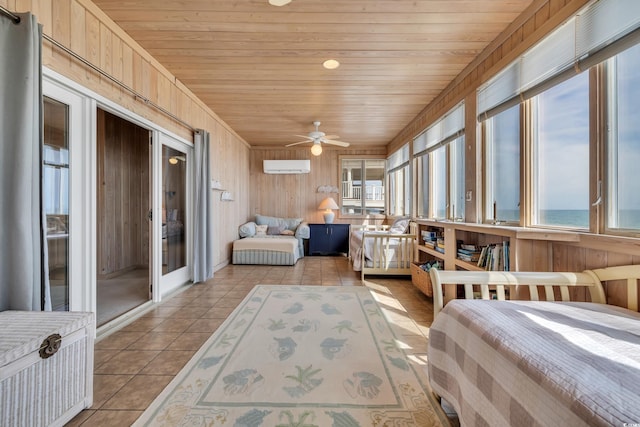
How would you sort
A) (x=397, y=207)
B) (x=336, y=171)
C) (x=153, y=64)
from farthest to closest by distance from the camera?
(x=336, y=171) < (x=397, y=207) < (x=153, y=64)

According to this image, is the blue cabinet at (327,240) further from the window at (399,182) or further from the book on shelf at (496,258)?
the book on shelf at (496,258)

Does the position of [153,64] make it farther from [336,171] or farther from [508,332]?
[336,171]

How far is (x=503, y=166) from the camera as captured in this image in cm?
237

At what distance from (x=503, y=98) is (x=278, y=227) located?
472 centimetres

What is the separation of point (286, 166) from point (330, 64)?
12.0 ft

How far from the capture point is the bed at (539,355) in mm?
629

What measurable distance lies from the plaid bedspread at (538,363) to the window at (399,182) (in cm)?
392

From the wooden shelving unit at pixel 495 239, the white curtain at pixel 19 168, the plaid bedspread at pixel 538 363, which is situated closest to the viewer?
the plaid bedspread at pixel 538 363

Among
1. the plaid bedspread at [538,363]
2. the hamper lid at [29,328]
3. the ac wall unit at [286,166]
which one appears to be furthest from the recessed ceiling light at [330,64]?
the ac wall unit at [286,166]

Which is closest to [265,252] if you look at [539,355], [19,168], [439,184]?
[439,184]

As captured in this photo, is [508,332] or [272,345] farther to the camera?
[272,345]

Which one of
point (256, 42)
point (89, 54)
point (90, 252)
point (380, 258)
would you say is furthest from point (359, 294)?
point (89, 54)

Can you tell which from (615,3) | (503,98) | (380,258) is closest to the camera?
(615,3)

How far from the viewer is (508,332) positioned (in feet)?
3.00
